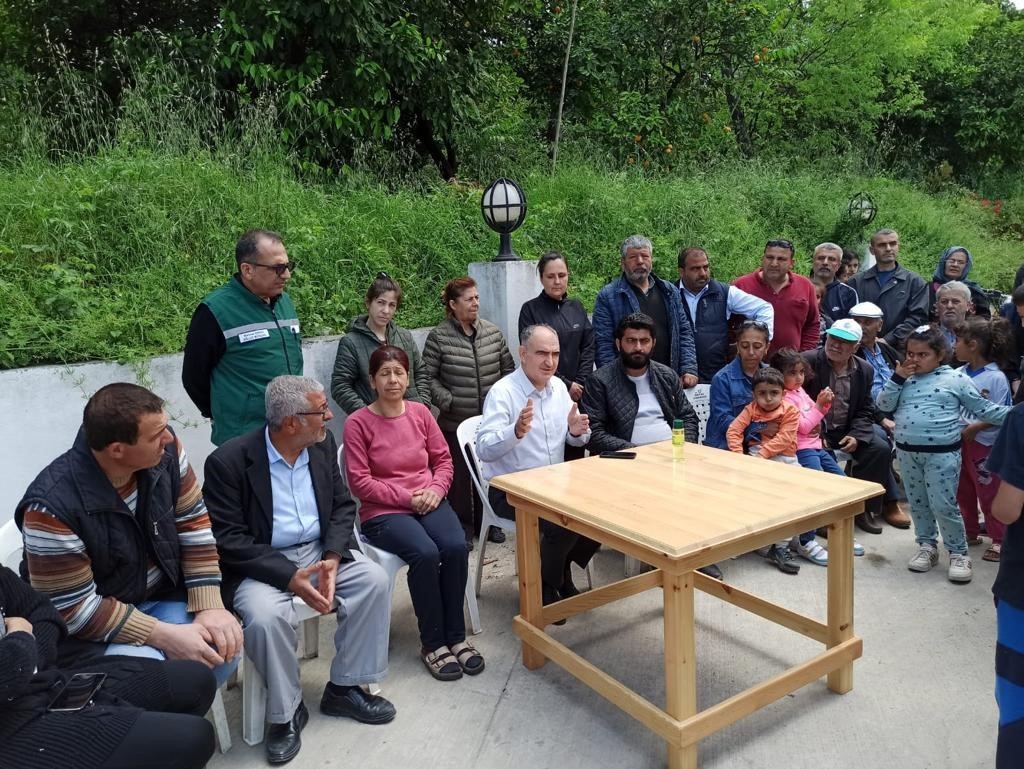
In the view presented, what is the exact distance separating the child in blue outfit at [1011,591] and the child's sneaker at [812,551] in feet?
6.96

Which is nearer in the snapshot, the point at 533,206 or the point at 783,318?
the point at 783,318

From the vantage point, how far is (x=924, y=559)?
12.9 feet

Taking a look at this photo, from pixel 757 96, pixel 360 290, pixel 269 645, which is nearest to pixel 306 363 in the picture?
pixel 360 290

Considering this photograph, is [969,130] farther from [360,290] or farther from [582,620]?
[582,620]

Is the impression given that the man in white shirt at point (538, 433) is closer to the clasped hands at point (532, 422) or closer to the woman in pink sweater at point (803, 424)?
the clasped hands at point (532, 422)

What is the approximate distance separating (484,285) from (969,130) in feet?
48.4

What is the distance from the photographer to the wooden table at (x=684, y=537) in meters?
2.39

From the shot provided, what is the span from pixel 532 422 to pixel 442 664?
1184mm

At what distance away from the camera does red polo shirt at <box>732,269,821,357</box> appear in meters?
5.00

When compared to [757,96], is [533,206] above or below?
below

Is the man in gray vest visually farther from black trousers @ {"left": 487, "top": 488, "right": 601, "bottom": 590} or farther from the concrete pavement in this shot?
black trousers @ {"left": 487, "top": 488, "right": 601, "bottom": 590}

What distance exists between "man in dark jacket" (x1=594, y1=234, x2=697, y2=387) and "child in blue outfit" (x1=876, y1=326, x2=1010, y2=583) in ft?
4.21

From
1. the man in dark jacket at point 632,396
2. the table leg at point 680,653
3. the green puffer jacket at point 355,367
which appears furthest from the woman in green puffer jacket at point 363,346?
the table leg at point 680,653

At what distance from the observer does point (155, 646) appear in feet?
7.74
